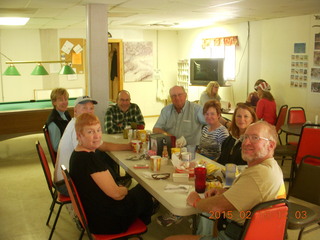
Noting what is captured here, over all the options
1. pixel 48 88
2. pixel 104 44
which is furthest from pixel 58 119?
pixel 48 88

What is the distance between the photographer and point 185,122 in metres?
4.20

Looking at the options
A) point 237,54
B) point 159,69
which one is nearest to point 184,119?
point 237,54

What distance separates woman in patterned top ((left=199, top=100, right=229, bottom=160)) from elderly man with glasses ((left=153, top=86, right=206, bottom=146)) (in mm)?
471

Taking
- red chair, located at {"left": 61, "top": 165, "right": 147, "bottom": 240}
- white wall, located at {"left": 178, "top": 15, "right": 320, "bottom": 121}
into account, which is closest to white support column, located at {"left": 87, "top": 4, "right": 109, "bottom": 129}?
red chair, located at {"left": 61, "top": 165, "right": 147, "bottom": 240}

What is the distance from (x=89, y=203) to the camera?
2.42 metres

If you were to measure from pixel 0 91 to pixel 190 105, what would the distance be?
6314mm

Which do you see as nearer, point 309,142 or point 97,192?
point 97,192

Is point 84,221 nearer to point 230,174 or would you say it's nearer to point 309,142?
point 230,174

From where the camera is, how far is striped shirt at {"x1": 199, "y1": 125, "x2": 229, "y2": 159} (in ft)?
11.8

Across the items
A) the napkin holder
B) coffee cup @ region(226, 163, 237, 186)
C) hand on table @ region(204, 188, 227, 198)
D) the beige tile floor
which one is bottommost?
the beige tile floor

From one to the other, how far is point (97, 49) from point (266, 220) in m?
3.82

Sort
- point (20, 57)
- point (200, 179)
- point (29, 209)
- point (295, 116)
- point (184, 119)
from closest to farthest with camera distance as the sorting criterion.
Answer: point (200, 179) < point (29, 209) < point (184, 119) < point (295, 116) < point (20, 57)

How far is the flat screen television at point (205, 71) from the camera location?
846 centimetres
